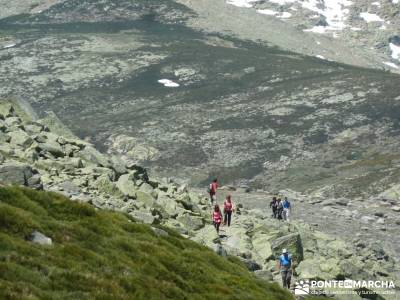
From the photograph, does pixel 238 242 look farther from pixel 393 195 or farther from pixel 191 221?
pixel 393 195

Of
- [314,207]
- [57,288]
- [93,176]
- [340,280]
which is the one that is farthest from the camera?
[314,207]

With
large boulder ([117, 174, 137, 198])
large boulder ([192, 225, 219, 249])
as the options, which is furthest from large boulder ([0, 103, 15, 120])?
large boulder ([192, 225, 219, 249])

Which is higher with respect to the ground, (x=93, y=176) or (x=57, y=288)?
(x=57, y=288)

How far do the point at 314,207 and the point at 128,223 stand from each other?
51116mm

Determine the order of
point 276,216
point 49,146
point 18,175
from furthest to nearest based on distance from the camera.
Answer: point 276,216, point 49,146, point 18,175

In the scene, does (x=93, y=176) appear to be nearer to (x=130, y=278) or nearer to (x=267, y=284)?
(x=267, y=284)

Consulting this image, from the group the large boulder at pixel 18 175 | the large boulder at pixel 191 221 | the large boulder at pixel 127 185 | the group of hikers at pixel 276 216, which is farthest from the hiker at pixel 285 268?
the large boulder at pixel 18 175

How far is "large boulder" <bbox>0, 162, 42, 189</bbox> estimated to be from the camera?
1211 inches

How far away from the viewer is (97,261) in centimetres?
1928

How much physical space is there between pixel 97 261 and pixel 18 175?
43.7ft

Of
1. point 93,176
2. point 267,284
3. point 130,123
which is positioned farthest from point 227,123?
point 267,284

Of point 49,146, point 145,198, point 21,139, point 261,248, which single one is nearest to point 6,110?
point 21,139

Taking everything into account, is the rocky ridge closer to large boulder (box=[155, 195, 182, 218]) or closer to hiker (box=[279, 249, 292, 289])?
large boulder (box=[155, 195, 182, 218])

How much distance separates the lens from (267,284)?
27.9m
